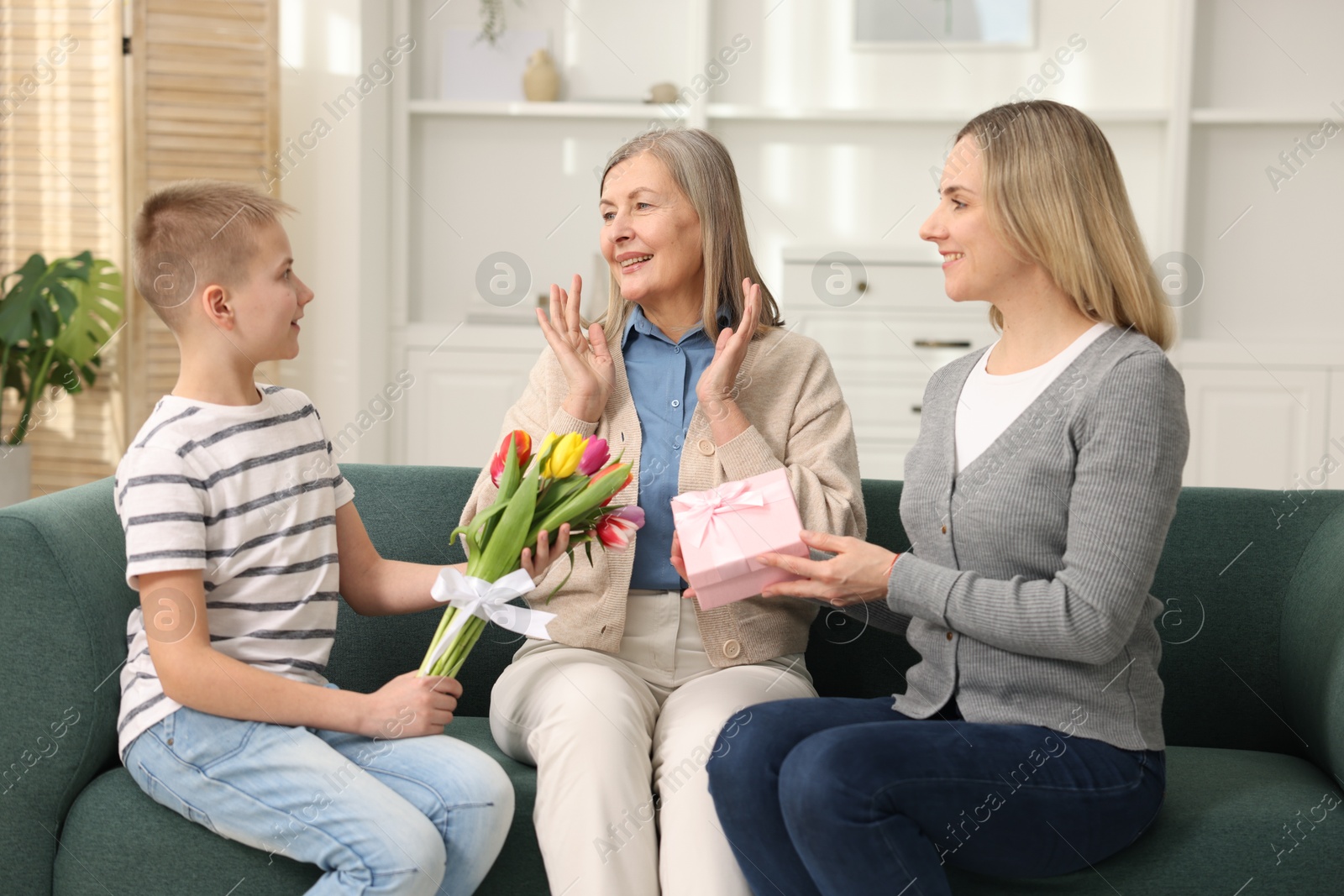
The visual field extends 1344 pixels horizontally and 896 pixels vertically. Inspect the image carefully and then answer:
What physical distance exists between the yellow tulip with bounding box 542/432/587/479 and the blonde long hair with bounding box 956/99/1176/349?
2.00 ft

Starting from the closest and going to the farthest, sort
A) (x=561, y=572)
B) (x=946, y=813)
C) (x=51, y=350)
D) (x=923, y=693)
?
(x=946, y=813) < (x=923, y=693) < (x=561, y=572) < (x=51, y=350)

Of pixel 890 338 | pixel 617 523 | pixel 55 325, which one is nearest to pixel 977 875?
pixel 617 523

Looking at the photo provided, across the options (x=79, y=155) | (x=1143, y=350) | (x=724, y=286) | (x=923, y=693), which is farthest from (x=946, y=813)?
(x=79, y=155)

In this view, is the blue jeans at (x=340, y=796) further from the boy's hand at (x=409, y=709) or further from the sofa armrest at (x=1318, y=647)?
the sofa armrest at (x=1318, y=647)

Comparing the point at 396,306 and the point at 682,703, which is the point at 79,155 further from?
the point at 682,703

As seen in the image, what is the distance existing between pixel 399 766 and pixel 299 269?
282 centimetres

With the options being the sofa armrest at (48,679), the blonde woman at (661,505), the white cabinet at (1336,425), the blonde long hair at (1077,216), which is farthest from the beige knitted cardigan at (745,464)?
the white cabinet at (1336,425)

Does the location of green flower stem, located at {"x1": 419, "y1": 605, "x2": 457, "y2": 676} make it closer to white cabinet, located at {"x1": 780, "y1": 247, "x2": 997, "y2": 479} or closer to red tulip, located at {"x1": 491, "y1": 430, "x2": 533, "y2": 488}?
red tulip, located at {"x1": 491, "y1": 430, "x2": 533, "y2": 488}

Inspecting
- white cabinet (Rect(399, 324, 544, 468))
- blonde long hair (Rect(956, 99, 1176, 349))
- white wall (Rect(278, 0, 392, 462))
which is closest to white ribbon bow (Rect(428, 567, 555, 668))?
blonde long hair (Rect(956, 99, 1176, 349))

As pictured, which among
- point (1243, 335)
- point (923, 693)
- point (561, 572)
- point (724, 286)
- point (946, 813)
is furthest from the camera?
point (1243, 335)

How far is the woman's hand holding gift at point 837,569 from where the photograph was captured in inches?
57.5

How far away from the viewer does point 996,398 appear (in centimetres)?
152

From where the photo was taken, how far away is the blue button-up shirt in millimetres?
1714

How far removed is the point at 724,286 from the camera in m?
1.86
